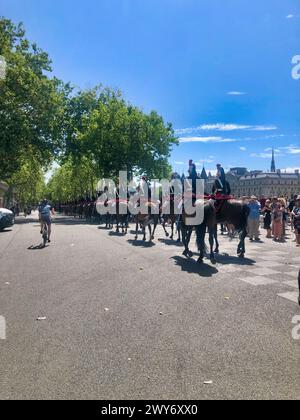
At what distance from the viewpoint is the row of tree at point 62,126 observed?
37.0 m

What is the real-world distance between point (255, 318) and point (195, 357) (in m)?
1.79

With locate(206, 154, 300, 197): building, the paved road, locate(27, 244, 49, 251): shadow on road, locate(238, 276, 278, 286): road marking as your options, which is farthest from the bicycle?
locate(206, 154, 300, 197): building

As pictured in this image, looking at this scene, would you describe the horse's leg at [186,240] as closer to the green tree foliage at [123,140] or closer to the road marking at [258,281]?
the road marking at [258,281]

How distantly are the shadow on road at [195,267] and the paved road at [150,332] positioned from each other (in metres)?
0.05

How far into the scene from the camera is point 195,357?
4.45 m

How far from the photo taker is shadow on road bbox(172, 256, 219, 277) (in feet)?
31.2

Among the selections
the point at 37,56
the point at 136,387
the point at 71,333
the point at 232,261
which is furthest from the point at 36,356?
the point at 37,56

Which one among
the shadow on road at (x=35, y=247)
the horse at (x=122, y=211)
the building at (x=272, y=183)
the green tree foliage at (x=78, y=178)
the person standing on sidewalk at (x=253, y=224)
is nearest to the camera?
the shadow on road at (x=35, y=247)

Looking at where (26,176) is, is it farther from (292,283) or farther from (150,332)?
(150,332)

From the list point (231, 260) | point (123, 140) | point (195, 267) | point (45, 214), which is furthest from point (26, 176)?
point (195, 267)

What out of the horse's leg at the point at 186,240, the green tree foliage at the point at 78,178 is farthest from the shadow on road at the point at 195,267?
the green tree foliage at the point at 78,178

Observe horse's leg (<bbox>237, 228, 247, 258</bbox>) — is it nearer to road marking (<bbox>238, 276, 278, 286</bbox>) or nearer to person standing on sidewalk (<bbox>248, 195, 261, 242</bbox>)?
road marking (<bbox>238, 276, 278, 286</bbox>)

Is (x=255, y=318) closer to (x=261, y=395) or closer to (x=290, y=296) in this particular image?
(x=290, y=296)

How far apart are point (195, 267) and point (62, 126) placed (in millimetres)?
46363
